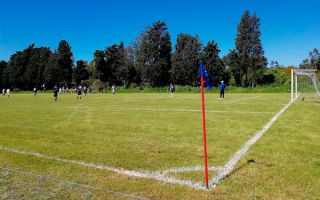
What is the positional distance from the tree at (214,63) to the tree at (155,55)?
12.3m

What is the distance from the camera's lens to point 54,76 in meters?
104

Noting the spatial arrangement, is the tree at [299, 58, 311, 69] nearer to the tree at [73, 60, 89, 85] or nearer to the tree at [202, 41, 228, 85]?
the tree at [202, 41, 228, 85]

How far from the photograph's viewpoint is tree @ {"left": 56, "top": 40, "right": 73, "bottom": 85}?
10453 centimetres

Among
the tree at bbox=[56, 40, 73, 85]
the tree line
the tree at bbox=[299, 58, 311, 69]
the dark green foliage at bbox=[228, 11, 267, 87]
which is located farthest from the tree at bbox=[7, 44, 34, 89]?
the tree at bbox=[299, 58, 311, 69]

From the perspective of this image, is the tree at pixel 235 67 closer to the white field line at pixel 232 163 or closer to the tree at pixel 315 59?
the tree at pixel 315 59

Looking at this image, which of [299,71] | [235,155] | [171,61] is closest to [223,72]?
[171,61]

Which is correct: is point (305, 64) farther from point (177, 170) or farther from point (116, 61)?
point (177, 170)

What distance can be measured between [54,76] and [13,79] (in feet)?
68.2

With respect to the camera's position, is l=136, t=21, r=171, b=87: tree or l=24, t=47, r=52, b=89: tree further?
l=24, t=47, r=52, b=89: tree

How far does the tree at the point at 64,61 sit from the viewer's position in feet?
343

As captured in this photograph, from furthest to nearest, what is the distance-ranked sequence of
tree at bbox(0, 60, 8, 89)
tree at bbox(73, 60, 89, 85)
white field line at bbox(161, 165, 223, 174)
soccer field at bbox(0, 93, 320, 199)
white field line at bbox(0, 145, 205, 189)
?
tree at bbox(0, 60, 8, 89)
tree at bbox(73, 60, 89, 85)
white field line at bbox(161, 165, 223, 174)
white field line at bbox(0, 145, 205, 189)
soccer field at bbox(0, 93, 320, 199)

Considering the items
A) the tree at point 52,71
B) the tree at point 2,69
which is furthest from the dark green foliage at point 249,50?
the tree at point 2,69

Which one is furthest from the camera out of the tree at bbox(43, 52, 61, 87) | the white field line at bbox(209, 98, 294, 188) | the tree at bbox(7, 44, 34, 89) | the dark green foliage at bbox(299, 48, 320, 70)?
the tree at bbox(7, 44, 34, 89)

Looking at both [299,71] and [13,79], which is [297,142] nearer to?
[299,71]
